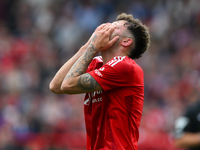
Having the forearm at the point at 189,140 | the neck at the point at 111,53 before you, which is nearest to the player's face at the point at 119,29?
the neck at the point at 111,53

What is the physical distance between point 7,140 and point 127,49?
588 cm

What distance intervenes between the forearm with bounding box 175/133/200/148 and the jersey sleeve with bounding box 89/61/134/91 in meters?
1.37

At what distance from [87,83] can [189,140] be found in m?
1.67

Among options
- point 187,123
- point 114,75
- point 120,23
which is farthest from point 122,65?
point 187,123

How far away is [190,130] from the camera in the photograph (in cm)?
392

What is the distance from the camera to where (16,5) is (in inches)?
496

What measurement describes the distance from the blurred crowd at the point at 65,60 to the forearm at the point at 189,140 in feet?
10.3

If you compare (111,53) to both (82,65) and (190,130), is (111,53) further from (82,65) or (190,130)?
(190,130)

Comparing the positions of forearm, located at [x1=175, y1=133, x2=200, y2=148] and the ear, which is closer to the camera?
the ear

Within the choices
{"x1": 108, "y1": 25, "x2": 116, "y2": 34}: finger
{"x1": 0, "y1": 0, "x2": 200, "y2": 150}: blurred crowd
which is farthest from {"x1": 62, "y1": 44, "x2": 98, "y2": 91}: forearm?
{"x1": 0, "y1": 0, "x2": 200, "y2": 150}: blurred crowd

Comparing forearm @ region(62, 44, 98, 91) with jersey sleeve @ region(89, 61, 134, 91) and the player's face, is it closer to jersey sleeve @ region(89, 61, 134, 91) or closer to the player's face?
jersey sleeve @ region(89, 61, 134, 91)

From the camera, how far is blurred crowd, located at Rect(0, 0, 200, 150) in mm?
8148

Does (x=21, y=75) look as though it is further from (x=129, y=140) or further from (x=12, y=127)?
(x=129, y=140)

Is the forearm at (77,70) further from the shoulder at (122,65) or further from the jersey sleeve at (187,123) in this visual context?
the jersey sleeve at (187,123)
